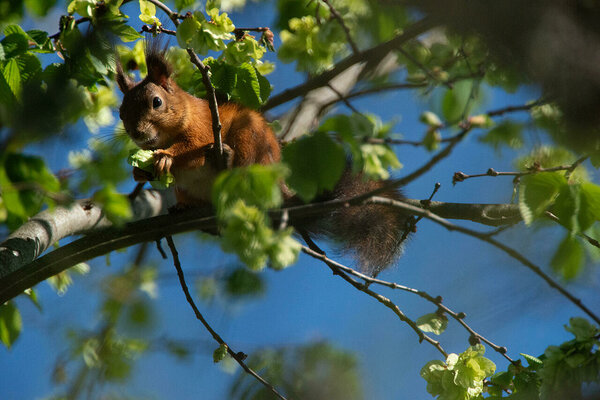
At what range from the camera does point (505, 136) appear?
121 cm

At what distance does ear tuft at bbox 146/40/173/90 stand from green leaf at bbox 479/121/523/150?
58.4 inches

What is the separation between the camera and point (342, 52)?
67.3 inches

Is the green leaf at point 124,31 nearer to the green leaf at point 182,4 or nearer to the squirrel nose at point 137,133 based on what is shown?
the green leaf at point 182,4

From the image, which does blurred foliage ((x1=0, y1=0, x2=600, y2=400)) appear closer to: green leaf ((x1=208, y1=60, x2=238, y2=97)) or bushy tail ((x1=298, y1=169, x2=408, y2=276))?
green leaf ((x1=208, y1=60, x2=238, y2=97))

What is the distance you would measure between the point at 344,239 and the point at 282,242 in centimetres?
121

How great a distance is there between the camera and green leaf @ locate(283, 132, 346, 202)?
1.04 metres

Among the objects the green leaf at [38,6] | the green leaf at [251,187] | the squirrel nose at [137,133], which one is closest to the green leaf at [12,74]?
the green leaf at [38,6]

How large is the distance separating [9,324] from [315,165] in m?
1.48

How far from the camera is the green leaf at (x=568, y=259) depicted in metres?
1.32

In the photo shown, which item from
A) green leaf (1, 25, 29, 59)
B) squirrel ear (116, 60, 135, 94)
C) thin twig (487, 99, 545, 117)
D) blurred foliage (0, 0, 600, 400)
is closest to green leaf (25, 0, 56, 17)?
blurred foliage (0, 0, 600, 400)

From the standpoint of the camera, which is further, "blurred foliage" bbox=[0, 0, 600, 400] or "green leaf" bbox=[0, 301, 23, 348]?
"green leaf" bbox=[0, 301, 23, 348]

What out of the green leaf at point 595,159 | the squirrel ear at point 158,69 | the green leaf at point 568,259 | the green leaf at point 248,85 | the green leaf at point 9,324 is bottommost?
the green leaf at point 9,324

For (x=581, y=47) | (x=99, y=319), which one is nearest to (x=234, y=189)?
(x=581, y=47)

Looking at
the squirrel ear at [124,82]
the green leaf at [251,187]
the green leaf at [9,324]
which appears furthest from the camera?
the squirrel ear at [124,82]
